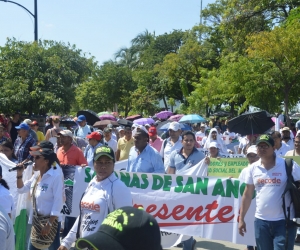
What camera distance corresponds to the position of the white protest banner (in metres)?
6.94

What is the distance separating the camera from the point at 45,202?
5488 millimetres

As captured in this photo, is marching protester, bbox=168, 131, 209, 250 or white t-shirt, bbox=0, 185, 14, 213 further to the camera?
marching protester, bbox=168, 131, 209, 250

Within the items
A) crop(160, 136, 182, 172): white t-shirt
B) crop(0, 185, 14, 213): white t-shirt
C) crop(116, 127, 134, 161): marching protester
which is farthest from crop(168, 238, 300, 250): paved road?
crop(0, 185, 14, 213): white t-shirt

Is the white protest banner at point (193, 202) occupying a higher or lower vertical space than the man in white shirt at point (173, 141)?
lower

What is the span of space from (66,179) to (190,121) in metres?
17.3

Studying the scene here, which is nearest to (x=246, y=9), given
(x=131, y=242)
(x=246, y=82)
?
Result: (x=246, y=82)

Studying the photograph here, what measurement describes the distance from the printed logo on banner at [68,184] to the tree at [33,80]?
11859mm

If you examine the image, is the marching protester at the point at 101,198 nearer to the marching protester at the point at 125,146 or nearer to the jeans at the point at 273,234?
the jeans at the point at 273,234

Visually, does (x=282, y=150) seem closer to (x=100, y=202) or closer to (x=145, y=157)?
(x=145, y=157)

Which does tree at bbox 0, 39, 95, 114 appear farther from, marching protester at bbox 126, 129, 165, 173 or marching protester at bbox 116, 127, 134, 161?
marching protester at bbox 126, 129, 165, 173

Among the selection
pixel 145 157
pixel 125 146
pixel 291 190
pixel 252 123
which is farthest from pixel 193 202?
pixel 252 123

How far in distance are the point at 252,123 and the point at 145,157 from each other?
6020 millimetres

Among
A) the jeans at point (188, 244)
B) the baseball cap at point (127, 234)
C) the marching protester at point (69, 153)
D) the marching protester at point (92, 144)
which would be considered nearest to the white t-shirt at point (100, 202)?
the baseball cap at point (127, 234)

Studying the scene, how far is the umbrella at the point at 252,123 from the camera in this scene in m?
12.5
